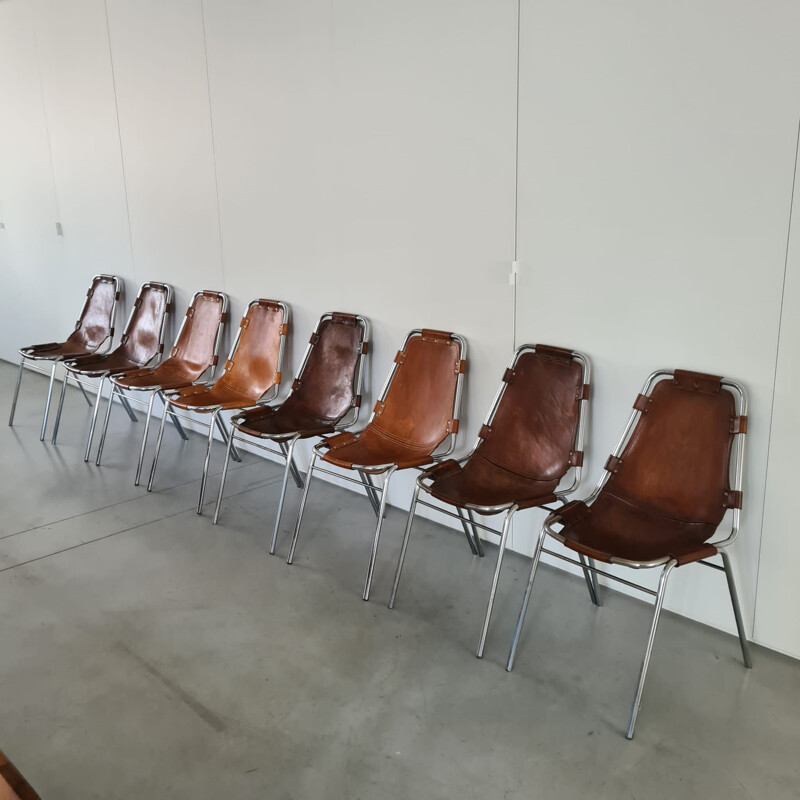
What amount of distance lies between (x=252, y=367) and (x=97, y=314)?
1911mm

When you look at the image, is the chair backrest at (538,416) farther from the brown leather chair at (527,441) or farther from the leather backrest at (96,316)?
the leather backrest at (96,316)

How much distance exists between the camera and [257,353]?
433cm

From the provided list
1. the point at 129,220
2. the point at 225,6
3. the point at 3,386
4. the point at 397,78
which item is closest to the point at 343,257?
the point at 397,78

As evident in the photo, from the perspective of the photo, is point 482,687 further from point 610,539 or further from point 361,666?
point 610,539

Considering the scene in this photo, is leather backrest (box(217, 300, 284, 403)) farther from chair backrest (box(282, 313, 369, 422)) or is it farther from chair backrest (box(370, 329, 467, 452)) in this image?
chair backrest (box(370, 329, 467, 452))

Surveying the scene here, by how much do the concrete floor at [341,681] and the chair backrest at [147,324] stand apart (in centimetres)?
167

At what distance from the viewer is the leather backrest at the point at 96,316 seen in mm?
5457

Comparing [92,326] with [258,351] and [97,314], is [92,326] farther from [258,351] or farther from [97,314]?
[258,351]

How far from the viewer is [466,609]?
2984 millimetres

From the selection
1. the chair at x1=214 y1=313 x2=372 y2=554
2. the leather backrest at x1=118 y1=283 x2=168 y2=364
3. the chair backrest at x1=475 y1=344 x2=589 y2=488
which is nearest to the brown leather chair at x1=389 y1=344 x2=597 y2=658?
the chair backrest at x1=475 y1=344 x2=589 y2=488

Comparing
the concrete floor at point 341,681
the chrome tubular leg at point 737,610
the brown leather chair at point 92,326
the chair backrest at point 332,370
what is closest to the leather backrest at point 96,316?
the brown leather chair at point 92,326

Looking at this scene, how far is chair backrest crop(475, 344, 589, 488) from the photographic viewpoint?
9.68 feet

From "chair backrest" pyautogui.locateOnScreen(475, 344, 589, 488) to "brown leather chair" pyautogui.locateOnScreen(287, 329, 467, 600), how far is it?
27cm

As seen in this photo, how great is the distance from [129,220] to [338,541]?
10.3ft
